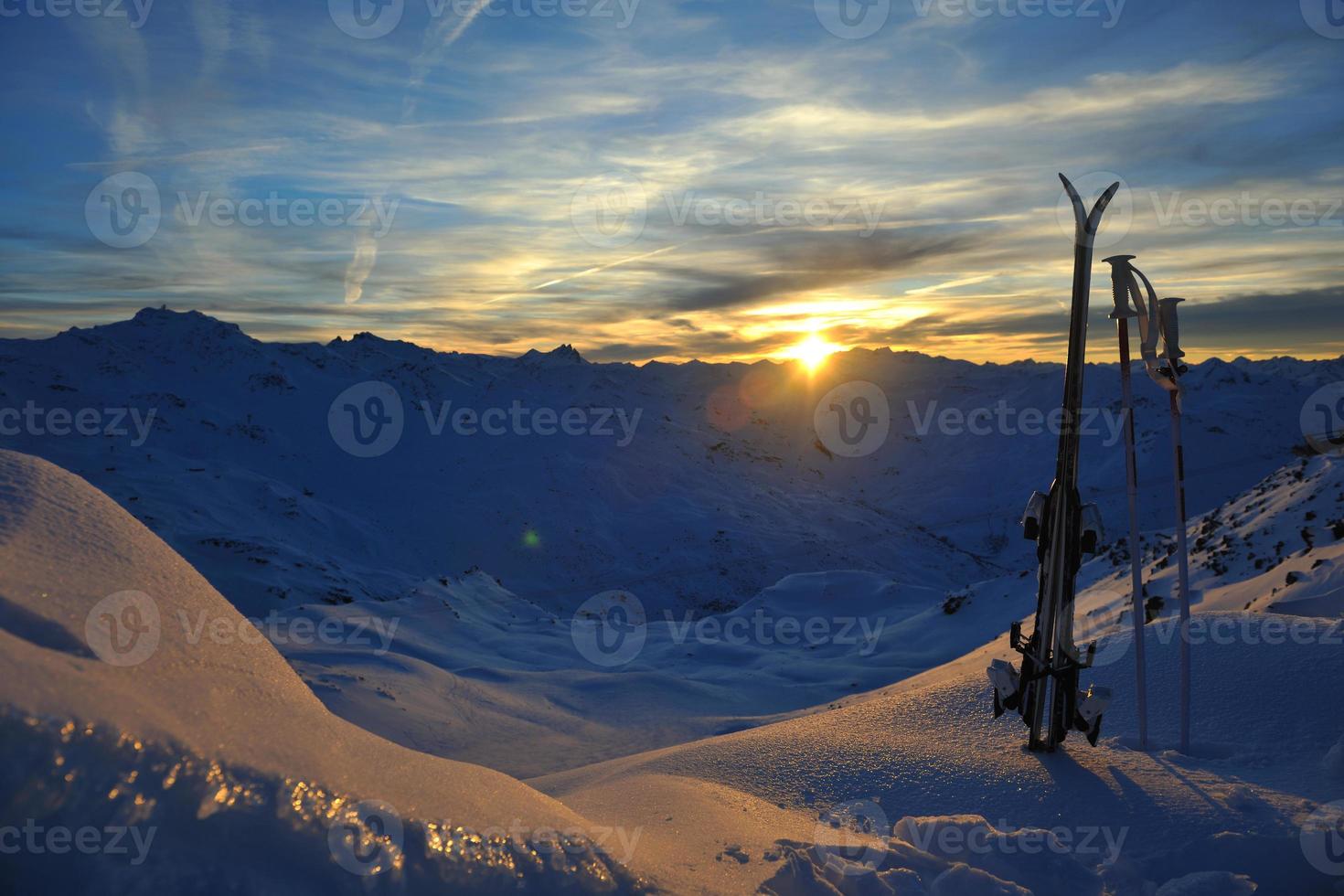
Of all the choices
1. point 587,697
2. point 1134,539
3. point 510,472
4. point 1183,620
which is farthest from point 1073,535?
point 510,472

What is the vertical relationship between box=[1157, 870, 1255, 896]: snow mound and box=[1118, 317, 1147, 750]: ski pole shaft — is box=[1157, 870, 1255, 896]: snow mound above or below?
below

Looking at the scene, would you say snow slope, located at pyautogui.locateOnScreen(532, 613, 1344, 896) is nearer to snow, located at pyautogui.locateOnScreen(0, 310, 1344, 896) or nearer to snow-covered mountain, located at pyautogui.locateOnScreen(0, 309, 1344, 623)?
snow, located at pyautogui.locateOnScreen(0, 310, 1344, 896)

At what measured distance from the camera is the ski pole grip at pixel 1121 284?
519 cm

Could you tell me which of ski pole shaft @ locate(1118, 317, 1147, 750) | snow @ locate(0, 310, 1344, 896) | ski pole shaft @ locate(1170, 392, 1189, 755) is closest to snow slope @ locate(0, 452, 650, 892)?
snow @ locate(0, 310, 1344, 896)

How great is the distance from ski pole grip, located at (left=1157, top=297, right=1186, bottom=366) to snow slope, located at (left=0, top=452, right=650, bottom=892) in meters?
4.52

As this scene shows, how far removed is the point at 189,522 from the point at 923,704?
21763 mm

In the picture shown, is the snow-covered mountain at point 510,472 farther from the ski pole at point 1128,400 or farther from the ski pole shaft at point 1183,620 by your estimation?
the ski pole shaft at point 1183,620

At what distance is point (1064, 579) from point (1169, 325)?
1.73 metres

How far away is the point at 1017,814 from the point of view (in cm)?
461

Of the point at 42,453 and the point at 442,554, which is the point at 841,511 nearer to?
the point at 442,554

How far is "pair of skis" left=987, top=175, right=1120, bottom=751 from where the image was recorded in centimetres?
499

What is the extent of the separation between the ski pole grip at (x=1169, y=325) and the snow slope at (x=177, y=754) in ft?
14.8

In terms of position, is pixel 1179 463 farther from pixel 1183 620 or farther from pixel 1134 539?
pixel 1183 620

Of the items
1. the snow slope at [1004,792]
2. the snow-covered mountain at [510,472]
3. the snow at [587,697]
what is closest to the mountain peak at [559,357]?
the snow-covered mountain at [510,472]
